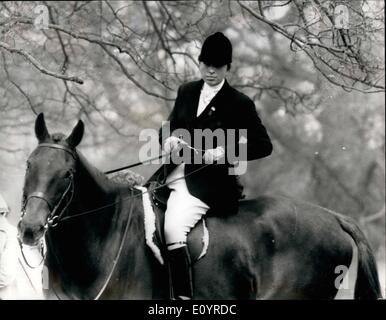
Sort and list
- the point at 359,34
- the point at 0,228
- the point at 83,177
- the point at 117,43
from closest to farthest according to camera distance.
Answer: the point at 83,177 < the point at 0,228 < the point at 359,34 < the point at 117,43

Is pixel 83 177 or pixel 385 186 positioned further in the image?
pixel 385 186

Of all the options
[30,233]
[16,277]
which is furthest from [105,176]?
[16,277]

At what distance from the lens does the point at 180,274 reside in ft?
21.4

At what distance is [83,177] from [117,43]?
11.5 feet

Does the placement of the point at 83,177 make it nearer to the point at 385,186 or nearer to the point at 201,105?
the point at 201,105

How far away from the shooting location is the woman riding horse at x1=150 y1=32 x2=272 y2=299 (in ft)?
22.2

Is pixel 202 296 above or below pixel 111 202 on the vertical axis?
below

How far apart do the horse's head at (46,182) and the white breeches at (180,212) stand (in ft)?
2.80

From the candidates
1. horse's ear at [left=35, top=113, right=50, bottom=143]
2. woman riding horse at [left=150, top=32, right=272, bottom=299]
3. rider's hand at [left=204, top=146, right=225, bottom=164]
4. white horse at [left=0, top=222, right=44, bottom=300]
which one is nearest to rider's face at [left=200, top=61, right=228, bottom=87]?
woman riding horse at [left=150, top=32, right=272, bottom=299]

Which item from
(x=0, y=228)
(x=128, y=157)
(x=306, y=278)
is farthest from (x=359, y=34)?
(x=128, y=157)

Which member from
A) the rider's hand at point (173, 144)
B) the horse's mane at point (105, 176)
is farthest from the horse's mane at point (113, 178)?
the rider's hand at point (173, 144)

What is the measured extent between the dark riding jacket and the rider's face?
87 mm

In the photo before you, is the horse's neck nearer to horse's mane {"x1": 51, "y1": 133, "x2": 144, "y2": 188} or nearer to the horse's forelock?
horse's mane {"x1": 51, "y1": 133, "x2": 144, "y2": 188}
